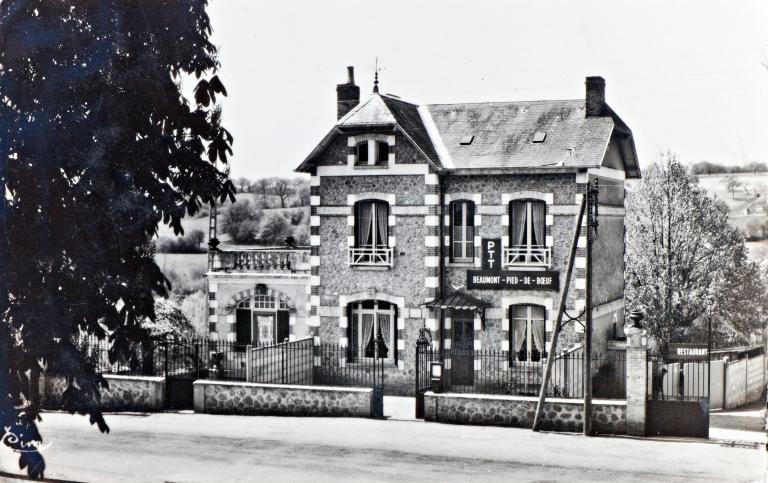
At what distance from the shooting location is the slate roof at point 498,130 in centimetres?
2336

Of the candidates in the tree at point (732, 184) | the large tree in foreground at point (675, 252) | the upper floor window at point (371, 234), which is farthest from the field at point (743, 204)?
the upper floor window at point (371, 234)

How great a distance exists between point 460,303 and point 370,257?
2.84 meters

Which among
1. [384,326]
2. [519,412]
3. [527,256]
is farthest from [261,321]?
[519,412]

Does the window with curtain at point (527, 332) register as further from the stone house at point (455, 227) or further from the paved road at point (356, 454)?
the paved road at point (356, 454)

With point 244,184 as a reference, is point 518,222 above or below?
below

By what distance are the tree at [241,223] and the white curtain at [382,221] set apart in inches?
1134

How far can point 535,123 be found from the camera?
24688mm

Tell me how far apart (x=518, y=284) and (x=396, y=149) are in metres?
4.94

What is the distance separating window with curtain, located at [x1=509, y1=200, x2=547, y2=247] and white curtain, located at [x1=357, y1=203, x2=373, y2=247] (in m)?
3.89

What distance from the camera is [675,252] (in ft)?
113

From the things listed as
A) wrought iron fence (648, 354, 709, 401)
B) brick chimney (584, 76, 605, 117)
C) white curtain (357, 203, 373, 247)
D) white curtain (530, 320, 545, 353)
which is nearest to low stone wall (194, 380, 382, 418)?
white curtain (530, 320, 545, 353)

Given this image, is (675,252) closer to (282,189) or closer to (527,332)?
(527,332)

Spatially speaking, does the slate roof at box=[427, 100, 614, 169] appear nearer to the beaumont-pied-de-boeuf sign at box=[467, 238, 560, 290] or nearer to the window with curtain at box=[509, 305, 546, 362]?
the beaumont-pied-de-boeuf sign at box=[467, 238, 560, 290]

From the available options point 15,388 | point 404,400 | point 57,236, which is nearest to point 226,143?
point 57,236
